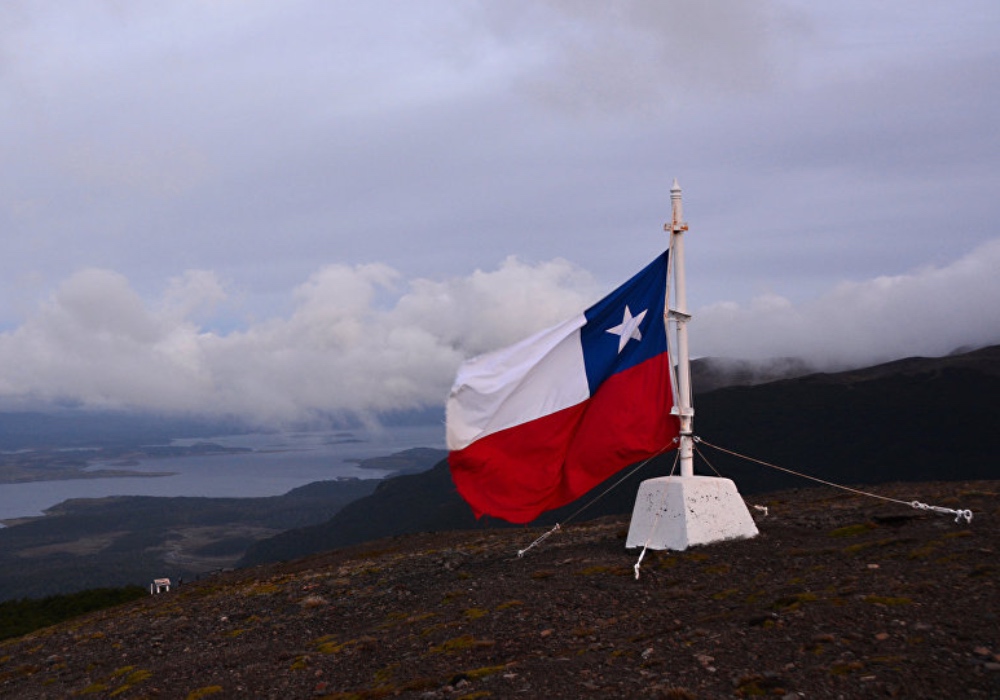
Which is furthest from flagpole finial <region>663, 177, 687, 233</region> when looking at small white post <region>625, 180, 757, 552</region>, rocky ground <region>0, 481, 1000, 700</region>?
rocky ground <region>0, 481, 1000, 700</region>

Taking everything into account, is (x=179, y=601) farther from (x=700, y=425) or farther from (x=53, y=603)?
(x=700, y=425)

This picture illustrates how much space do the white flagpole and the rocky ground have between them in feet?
5.81

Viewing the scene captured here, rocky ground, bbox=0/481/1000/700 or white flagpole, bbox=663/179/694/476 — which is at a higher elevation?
white flagpole, bbox=663/179/694/476

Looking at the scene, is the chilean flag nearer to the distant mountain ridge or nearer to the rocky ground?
the rocky ground

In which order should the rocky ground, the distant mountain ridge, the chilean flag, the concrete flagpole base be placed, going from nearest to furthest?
1. the rocky ground
2. the chilean flag
3. the concrete flagpole base
4. the distant mountain ridge

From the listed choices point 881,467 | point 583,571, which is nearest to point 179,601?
point 583,571

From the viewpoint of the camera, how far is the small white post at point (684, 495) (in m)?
15.1

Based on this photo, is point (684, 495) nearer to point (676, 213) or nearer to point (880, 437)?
point (676, 213)

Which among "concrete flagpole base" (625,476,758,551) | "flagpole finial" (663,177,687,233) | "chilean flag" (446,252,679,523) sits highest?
"flagpole finial" (663,177,687,233)

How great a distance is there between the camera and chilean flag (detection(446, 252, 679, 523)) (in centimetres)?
1495

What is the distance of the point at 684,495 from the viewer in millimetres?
15164

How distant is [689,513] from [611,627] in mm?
3781

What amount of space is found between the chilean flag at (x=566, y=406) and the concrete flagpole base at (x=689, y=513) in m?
0.79

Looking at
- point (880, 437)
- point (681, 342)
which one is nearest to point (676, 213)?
point (681, 342)
